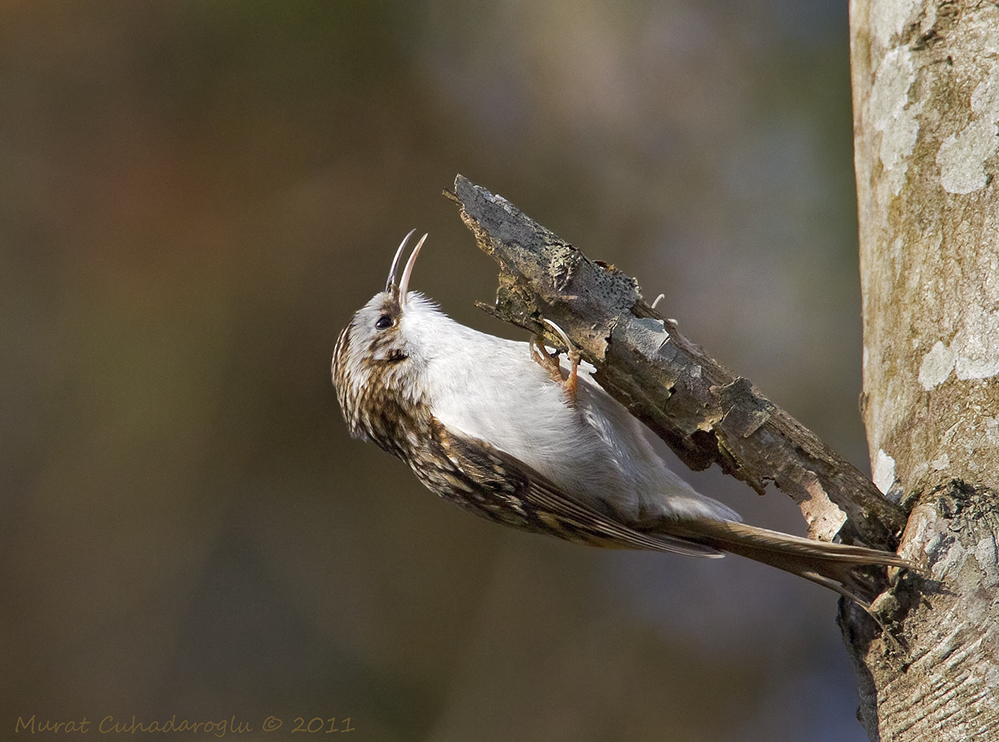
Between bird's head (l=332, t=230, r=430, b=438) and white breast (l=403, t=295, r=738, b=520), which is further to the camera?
bird's head (l=332, t=230, r=430, b=438)

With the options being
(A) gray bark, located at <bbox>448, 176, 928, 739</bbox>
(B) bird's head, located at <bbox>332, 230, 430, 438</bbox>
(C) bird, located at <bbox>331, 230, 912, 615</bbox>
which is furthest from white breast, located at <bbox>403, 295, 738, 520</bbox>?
(A) gray bark, located at <bbox>448, 176, 928, 739</bbox>

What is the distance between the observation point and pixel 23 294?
14.6 feet

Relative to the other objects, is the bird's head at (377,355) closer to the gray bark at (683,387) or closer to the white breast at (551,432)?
the white breast at (551,432)

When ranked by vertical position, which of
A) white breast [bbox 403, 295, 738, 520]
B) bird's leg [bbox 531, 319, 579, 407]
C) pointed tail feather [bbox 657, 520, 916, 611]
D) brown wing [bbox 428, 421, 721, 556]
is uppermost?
bird's leg [bbox 531, 319, 579, 407]

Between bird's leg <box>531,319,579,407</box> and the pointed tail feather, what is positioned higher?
bird's leg <box>531,319,579,407</box>

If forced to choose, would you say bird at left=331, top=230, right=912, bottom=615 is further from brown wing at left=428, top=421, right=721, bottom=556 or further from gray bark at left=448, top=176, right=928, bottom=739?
gray bark at left=448, top=176, right=928, bottom=739

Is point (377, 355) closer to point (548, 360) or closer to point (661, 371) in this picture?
point (548, 360)

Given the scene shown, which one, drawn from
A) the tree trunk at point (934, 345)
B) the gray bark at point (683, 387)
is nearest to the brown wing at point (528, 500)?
the gray bark at point (683, 387)

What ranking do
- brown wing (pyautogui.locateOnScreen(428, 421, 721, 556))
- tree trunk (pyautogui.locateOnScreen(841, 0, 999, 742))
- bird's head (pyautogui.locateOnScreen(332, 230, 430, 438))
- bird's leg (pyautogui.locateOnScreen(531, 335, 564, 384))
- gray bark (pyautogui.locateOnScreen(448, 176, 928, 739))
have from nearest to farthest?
tree trunk (pyautogui.locateOnScreen(841, 0, 999, 742)) → gray bark (pyautogui.locateOnScreen(448, 176, 928, 739)) → brown wing (pyautogui.locateOnScreen(428, 421, 721, 556)) → bird's leg (pyautogui.locateOnScreen(531, 335, 564, 384)) → bird's head (pyautogui.locateOnScreen(332, 230, 430, 438))

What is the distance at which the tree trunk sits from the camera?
1.67m

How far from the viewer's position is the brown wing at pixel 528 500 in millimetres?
2439

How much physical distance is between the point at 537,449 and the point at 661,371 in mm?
743

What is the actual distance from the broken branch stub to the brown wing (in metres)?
0.59

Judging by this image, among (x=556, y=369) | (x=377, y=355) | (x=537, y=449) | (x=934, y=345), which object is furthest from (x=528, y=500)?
(x=934, y=345)
